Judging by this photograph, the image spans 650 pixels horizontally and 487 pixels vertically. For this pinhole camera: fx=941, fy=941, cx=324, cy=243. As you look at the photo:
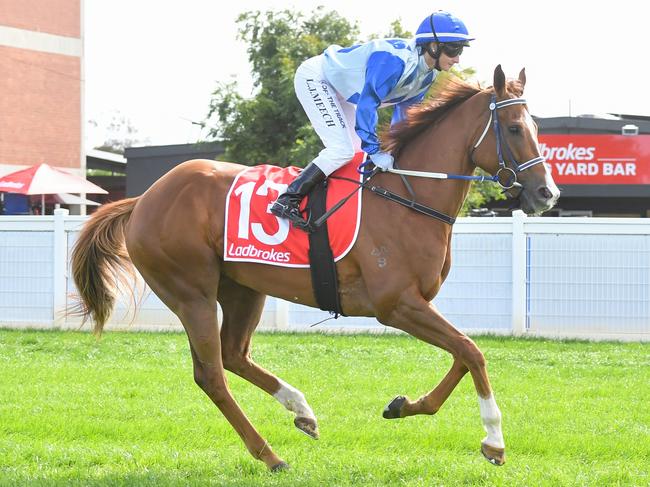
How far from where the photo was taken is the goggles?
16.8 feet

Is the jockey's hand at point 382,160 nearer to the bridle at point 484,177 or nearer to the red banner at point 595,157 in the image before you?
the bridle at point 484,177

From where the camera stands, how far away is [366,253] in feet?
16.7

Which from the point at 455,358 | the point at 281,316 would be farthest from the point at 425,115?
the point at 281,316

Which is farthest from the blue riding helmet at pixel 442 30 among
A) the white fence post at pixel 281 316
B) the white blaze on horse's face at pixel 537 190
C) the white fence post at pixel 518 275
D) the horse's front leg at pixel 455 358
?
the white fence post at pixel 281 316

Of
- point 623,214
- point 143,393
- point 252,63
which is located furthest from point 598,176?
point 143,393

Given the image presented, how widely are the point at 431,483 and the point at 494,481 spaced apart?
0.33m

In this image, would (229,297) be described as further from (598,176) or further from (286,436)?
(598,176)

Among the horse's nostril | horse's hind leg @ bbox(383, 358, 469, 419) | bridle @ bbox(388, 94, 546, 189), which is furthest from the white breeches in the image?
horse's hind leg @ bbox(383, 358, 469, 419)

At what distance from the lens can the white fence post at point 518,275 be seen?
1145 cm

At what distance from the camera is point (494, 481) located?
4.83m

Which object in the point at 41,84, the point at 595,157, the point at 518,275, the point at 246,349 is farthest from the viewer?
the point at 41,84

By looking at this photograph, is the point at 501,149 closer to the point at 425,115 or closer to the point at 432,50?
the point at 425,115

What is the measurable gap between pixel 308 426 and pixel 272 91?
1992 cm

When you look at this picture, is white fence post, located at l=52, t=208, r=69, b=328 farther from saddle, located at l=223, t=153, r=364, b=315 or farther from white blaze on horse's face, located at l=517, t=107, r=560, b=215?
white blaze on horse's face, located at l=517, t=107, r=560, b=215
